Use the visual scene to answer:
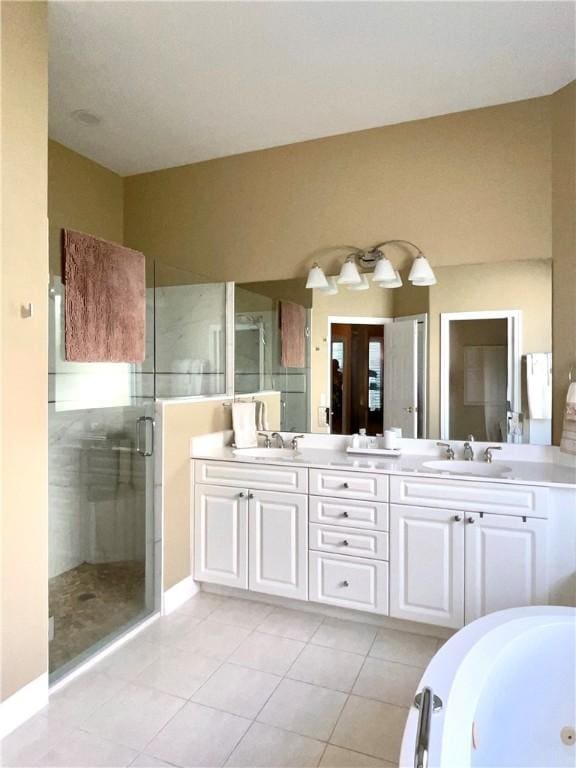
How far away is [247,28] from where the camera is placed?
2.14m

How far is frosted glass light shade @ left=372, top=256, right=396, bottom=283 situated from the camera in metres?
2.86

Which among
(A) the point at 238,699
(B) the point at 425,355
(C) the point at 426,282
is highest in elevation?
(C) the point at 426,282

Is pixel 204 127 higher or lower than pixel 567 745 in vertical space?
higher

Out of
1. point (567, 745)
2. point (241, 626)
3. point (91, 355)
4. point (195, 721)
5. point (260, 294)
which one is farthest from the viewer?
point (260, 294)

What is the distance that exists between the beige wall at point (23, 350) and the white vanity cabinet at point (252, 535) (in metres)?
1.04

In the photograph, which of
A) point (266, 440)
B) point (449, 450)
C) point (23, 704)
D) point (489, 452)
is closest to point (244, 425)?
point (266, 440)

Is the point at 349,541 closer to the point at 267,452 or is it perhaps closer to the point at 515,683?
the point at 267,452

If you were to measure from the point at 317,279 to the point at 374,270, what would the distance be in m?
0.36

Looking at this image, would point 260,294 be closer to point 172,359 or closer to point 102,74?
point 172,359

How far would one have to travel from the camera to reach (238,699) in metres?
1.98

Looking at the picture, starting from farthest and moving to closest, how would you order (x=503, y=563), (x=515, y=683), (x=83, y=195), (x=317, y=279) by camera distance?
(x=83, y=195)
(x=317, y=279)
(x=503, y=563)
(x=515, y=683)

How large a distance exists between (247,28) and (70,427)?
6.79 ft

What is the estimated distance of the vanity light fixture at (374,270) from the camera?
284 centimetres

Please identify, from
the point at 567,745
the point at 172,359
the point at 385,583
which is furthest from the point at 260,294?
the point at 567,745
